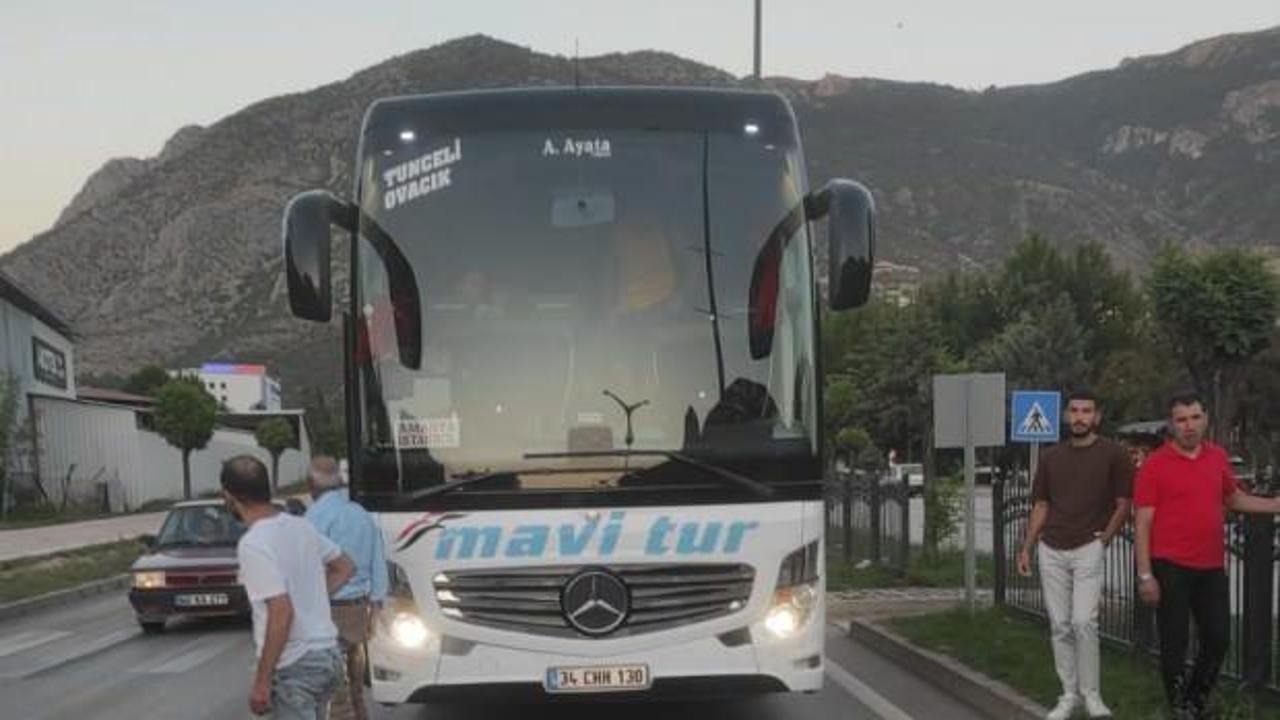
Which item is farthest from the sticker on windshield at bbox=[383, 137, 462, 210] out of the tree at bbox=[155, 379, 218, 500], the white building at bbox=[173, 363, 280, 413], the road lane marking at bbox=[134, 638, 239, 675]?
the white building at bbox=[173, 363, 280, 413]

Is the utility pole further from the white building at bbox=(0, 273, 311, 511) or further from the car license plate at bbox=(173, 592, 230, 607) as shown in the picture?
the white building at bbox=(0, 273, 311, 511)

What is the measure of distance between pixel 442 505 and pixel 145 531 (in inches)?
1110

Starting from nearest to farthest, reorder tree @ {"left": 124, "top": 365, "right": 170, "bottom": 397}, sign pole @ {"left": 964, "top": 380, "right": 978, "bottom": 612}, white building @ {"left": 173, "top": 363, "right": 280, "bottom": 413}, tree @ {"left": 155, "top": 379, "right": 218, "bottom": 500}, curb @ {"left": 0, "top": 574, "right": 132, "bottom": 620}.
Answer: sign pole @ {"left": 964, "top": 380, "right": 978, "bottom": 612} → curb @ {"left": 0, "top": 574, "right": 132, "bottom": 620} → tree @ {"left": 155, "top": 379, "right": 218, "bottom": 500} → tree @ {"left": 124, "top": 365, "right": 170, "bottom": 397} → white building @ {"left": 173, "top": 363, "right": 280, "bottom": 413}

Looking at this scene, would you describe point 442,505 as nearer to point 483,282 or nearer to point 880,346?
point 483,282

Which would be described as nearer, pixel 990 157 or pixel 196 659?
pixel 196 659

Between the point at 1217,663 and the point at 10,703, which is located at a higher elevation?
the point at 1217,663

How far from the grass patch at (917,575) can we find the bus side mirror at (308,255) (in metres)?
11.1

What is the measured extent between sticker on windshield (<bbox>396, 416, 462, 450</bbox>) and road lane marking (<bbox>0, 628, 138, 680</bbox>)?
6.82 meters

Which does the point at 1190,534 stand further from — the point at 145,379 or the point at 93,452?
the point at 145,379

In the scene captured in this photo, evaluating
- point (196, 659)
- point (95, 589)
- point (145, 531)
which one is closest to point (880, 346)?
point (145, 531)

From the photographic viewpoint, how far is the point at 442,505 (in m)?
6.71

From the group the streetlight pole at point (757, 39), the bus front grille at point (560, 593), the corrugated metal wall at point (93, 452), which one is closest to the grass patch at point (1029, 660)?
the bus front grille at point (560, 593)

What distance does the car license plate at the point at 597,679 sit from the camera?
6.63m

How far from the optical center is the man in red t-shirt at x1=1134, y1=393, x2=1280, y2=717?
7.11 meters
